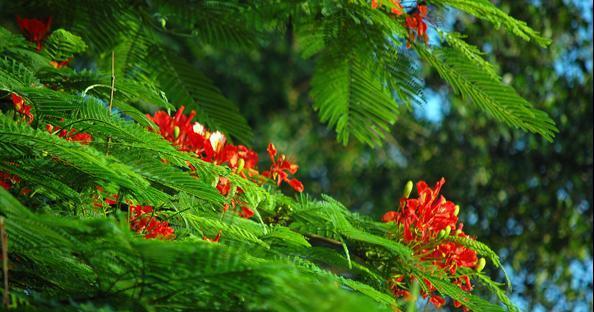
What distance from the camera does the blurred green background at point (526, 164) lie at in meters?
6.65

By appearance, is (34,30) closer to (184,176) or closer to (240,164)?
(240,164)

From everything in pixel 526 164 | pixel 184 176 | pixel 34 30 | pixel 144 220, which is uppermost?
pixel 526 164

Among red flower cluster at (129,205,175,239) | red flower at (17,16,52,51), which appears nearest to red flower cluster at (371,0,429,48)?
red flower cluster at (129,205,175,239)

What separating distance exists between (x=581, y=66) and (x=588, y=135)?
0.66 m

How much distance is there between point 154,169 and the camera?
4.59 feet

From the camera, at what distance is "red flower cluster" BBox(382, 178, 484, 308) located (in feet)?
6.32

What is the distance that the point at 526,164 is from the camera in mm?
6789

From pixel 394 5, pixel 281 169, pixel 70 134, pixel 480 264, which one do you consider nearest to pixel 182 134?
pixel 281 169

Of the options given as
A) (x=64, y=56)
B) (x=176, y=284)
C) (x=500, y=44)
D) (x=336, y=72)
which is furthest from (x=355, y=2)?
(x=500, y=44)

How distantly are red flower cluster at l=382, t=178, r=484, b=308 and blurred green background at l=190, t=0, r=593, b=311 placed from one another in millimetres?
4755

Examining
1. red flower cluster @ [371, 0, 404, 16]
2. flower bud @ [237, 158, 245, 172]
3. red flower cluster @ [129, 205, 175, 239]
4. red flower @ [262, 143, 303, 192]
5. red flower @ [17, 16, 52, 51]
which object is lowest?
red flower cluster @ [129, 205, 175, 239]

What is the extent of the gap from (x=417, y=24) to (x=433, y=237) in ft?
1.67

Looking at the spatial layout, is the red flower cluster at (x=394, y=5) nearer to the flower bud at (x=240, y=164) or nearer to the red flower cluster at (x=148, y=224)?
the flower bud at (x=240, y=164)

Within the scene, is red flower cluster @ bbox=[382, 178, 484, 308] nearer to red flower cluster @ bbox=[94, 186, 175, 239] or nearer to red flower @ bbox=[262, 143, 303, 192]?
red flower @ bbox=[262, 143, 303, 192]
